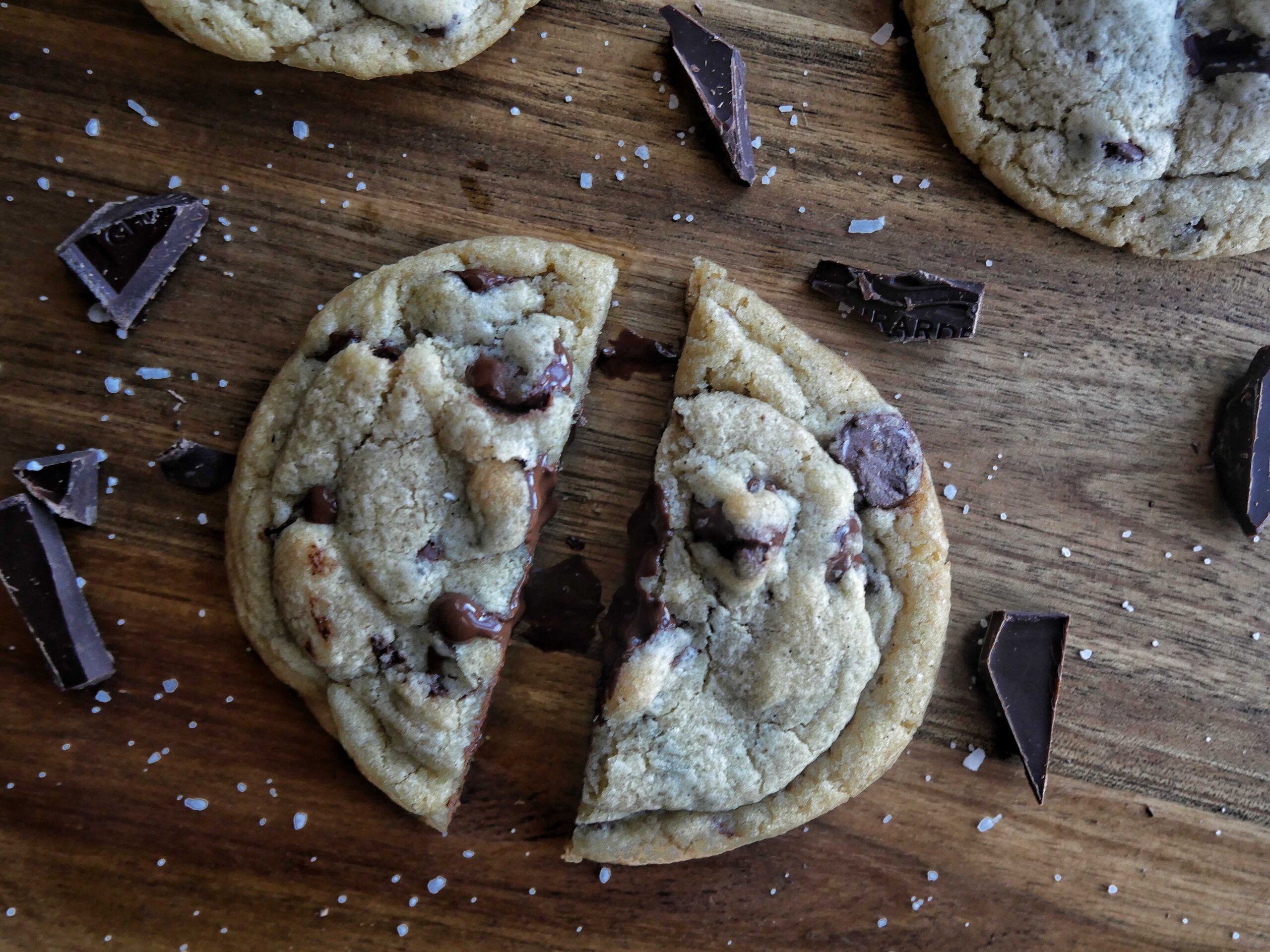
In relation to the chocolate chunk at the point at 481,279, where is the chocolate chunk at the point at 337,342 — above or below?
below

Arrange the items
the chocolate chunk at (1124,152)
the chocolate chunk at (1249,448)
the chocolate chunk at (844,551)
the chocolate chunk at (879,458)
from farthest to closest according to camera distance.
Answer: the chocolate chunk at (1249,448) → the chocolate chunk at (1124,152) → the chocolate chunk at (879,458) → the chocolate chunk at (844,551)

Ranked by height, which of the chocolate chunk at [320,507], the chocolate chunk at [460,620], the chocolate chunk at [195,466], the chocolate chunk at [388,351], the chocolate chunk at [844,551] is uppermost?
the chocolate chunk at [388,351]

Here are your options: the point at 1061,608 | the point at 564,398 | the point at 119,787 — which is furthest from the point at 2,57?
the point at 1061,608

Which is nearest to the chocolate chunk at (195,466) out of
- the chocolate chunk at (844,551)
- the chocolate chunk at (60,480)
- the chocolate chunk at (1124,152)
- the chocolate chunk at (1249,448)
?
the chocolate chunk at (60,480)

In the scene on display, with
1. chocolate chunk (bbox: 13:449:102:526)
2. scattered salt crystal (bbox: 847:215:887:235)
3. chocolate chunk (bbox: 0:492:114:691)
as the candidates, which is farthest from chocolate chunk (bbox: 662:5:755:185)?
chocolate chunk (bbox: 0:492:114:691)

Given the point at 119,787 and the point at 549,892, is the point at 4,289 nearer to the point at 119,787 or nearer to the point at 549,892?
the point at 119,787

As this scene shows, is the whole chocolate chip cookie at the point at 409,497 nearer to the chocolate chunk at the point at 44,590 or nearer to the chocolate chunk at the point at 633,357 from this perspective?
the chocolate chunk at the point at 633,357

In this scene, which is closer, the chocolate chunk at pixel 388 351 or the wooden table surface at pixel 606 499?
the chocolate chunk at pixel 388 351

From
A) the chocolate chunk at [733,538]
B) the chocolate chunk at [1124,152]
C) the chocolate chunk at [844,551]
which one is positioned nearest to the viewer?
the chocolate chunk at [733,538]
